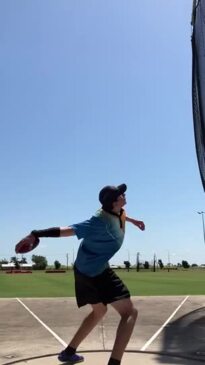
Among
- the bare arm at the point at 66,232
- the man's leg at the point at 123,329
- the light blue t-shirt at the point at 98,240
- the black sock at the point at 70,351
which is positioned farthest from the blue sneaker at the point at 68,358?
the bare arm at the point at 66,232

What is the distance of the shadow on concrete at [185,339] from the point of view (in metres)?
6.43

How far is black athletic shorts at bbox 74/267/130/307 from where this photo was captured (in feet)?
18.0

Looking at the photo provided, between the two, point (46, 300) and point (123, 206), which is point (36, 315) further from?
point (123, 206)

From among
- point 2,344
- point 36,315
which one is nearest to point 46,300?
point 36,315

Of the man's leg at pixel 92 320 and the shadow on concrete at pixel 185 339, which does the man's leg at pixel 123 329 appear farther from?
the shadow on concrete at pixel 185 339

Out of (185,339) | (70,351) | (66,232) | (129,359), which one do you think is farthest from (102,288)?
(185,339)

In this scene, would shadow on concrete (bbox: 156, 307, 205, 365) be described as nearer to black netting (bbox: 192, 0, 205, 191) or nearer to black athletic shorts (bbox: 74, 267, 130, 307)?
black athletic shorts (bbox: 74, 267, 130, 307)

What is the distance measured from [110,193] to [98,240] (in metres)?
0.52

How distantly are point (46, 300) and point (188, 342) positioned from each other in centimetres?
594

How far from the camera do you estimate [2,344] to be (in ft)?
24.2

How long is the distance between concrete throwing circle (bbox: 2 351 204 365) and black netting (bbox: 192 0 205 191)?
14.8 feet

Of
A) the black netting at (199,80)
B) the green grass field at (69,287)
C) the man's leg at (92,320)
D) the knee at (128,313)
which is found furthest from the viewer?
the green grass field at (69,287)

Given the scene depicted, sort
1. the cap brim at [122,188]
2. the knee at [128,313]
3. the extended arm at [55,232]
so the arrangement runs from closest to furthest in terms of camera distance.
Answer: the extended arm at [55,232] < the knee at [128,313] < the cap brim at [122,188]

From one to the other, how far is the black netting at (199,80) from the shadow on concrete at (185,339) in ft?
8.50
